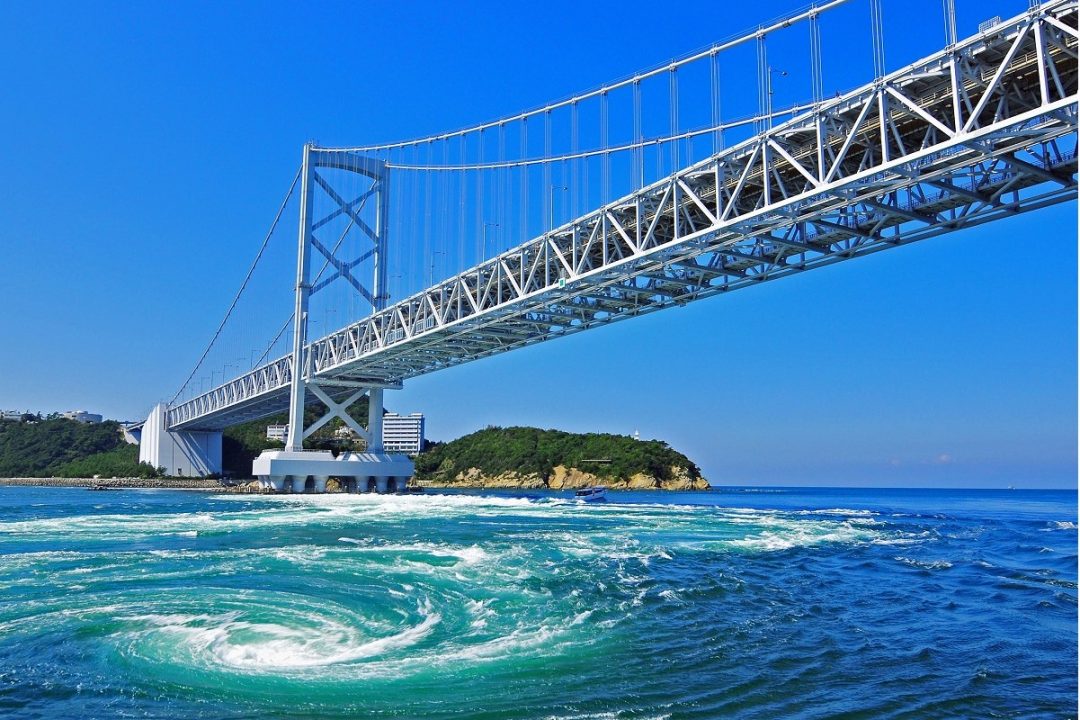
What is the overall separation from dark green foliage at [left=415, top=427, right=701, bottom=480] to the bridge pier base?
118ft

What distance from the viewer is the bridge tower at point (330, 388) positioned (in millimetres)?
45031

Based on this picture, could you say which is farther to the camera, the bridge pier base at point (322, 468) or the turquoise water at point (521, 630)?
the bridge pier base at point (322, 468)

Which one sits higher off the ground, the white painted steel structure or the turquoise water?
the white painted steel structure

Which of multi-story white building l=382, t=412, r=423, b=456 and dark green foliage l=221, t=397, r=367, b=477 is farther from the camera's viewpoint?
multi-story white building l=382, t=412, r=423, b=456

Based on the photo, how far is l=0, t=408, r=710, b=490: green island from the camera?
79.8 m

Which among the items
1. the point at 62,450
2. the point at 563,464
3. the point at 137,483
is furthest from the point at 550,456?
the point at 62,450

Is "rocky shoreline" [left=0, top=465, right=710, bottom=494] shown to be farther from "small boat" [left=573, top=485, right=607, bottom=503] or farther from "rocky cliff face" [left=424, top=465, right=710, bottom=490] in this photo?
"small boat" [left=573, top=485, right=607, bottom=503]

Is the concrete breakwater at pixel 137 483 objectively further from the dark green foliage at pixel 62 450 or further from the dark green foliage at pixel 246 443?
the dark green foliage at pixel 246 443

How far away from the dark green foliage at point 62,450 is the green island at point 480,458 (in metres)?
0.09

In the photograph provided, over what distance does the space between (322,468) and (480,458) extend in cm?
4328

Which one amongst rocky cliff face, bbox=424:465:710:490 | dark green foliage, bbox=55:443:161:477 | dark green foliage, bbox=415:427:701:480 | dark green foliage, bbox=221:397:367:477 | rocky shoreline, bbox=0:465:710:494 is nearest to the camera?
dark green foliage, bbox=55:443:161:477

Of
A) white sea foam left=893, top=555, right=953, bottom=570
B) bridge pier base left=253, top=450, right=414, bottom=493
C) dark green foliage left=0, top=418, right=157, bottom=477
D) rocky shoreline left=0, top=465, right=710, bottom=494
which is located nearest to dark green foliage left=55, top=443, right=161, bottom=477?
dark green foliage left=0, top=418, right=157, bottom=477

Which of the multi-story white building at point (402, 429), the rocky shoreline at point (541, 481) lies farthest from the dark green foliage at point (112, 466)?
the multi-story white building at point (402, 429)

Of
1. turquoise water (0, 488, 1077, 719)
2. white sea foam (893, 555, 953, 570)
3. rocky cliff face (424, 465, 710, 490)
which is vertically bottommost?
rocky cliff face (424, 465, 710, 490)
